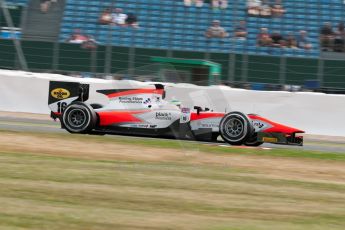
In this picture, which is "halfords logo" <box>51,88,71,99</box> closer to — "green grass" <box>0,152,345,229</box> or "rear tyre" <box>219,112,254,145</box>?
"rear tyre" <box>219,112,254,145</box>

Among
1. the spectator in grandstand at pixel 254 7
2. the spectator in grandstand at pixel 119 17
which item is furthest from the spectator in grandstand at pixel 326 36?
the spectator in grandstand at pixel 119 17

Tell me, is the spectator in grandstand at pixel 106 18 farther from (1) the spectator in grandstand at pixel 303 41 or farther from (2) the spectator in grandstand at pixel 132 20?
(1) the spectator in grandstand at pixel 303 41

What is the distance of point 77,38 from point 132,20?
5.60 feet

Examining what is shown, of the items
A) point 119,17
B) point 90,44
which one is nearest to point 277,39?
point 119,17

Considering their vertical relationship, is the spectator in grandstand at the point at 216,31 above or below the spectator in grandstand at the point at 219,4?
below

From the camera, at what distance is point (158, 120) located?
11.6m

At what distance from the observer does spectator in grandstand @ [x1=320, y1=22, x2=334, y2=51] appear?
1827 cm

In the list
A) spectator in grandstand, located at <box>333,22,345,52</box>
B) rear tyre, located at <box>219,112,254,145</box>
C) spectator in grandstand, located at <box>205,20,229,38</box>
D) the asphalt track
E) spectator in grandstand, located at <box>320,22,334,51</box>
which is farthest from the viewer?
spectator in grandstand, located at <box>205,20,229,38</box>

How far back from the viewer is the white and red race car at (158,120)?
11.3 m

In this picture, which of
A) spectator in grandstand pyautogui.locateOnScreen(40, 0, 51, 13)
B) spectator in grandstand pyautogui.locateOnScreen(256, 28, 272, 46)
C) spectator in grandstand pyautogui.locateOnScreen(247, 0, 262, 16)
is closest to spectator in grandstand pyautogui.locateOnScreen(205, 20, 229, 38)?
spectator in grandstand pyautogui.locateOnScreen(256, 28, 272, 46)

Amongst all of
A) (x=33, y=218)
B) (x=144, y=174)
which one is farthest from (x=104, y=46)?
(x=33, y=218)

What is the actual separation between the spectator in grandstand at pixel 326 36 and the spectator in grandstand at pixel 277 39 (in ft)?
3.82

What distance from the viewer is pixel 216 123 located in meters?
11.4

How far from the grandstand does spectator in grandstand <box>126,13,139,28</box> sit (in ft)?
0.49
